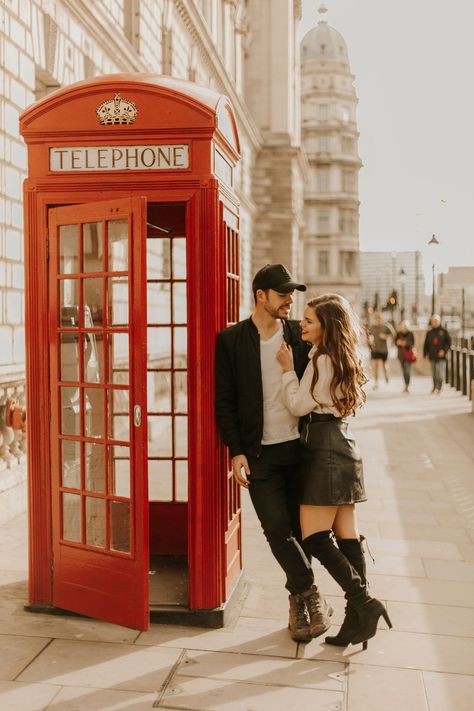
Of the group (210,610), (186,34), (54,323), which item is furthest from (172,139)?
(186,34)

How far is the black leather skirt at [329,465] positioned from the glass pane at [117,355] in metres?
1.05

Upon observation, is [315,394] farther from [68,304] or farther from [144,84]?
[144,84]

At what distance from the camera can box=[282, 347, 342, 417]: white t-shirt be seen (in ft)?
14.1

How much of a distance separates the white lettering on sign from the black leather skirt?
154 cm

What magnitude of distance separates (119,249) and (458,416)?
11281mm

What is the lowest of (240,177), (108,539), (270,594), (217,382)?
(270,594)

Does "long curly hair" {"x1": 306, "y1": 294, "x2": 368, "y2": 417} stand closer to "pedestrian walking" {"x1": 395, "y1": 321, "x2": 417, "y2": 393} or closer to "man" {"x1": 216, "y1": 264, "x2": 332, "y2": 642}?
"man" {"x1": 216, "y1": 264, "x2": 332, "y2": 642}

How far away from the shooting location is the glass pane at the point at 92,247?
454cm

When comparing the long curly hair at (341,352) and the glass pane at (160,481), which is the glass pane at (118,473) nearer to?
the long curly hair at (341,352)

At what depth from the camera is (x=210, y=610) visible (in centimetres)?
465

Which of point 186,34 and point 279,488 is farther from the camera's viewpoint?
point 186,34

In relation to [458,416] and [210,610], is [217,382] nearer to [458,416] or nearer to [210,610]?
[210,610]

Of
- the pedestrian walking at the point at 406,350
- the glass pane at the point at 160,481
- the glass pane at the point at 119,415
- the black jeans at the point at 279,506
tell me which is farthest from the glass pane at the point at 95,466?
the pedestrian walking at the point at 406,350

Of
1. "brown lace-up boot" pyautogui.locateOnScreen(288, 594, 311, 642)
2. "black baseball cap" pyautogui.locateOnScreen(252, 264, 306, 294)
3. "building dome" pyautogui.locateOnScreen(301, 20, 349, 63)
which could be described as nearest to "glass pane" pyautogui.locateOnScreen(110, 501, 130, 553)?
"brown lace-up boot" pyautogui.locateOnScreen(288, 594, 311, 642)
